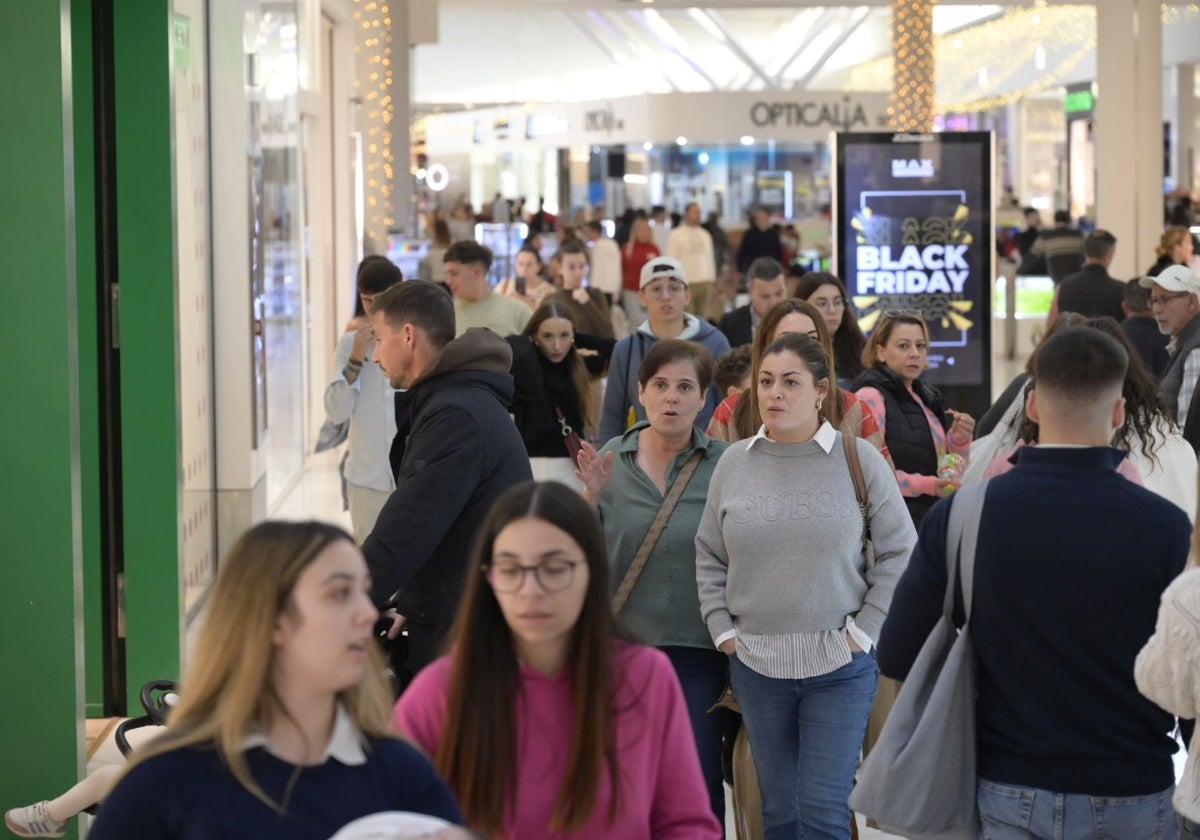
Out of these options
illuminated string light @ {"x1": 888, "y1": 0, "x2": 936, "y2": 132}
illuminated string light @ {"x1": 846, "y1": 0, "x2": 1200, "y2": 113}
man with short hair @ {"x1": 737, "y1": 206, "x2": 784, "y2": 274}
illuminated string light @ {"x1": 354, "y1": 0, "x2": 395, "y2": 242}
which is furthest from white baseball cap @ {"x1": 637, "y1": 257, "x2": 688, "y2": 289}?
illuminated string light @ {"x1": 846, "y1": 0, "x2": 1200, "y2": 113}

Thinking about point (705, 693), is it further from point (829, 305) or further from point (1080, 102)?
point (1080, 102)

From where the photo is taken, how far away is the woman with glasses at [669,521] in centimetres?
457

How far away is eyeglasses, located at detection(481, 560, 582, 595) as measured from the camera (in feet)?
8.53

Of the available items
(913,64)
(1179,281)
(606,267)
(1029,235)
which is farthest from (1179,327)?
(1029,235)

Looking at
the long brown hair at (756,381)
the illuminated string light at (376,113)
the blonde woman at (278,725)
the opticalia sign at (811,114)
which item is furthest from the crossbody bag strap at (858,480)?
the opticalia sign at (811,114)

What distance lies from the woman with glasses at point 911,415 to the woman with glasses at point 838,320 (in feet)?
2.43

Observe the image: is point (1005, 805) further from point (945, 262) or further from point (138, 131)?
point (945, 262)

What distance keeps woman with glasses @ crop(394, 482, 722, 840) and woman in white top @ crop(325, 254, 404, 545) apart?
4.45m

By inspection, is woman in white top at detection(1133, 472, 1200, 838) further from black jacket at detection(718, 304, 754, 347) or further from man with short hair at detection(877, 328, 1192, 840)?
black jacket at detection(718, 304, 754, 347)

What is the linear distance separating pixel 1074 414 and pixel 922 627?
1.50ft

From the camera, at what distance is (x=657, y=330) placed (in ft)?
24.7

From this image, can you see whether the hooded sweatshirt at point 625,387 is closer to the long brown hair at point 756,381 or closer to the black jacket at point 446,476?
the long brown hair at point 756,381

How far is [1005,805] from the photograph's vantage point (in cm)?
322

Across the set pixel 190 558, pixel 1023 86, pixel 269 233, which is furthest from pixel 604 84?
pixel 190 558
